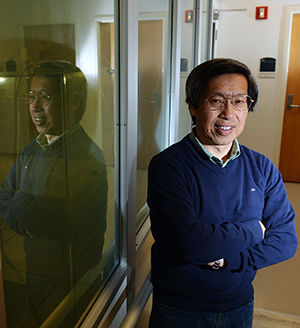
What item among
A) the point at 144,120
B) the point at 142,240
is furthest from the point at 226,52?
the point at 142,240

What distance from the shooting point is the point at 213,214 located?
124 cm

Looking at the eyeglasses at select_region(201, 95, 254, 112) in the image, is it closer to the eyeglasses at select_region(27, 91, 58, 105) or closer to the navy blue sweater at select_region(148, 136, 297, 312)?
the navy blue sweater at select_region(148, 136, 297, 312)

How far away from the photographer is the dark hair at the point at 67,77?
3.19 ft

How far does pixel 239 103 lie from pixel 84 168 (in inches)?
24.4

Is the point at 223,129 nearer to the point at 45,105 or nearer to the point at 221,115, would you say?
the point at 221,115

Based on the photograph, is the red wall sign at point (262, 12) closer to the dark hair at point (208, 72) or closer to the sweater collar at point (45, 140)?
the dark hair at point (208, 72)

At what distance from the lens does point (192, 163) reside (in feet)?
4.12

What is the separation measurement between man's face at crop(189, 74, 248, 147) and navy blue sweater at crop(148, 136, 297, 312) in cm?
8

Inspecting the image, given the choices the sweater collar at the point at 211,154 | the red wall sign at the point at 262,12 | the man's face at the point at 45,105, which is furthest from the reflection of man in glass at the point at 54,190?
the red wall sign at the point at 262,12

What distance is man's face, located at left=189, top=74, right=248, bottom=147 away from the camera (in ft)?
4.18

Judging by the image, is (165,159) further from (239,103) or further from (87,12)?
(87,12)

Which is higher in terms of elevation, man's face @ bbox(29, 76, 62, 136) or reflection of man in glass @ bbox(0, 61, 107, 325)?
man's face @ bbox(29, 76, 62, 136)

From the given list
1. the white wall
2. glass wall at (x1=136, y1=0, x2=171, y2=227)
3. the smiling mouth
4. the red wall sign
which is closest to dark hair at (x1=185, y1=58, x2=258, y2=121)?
the smiling mouth

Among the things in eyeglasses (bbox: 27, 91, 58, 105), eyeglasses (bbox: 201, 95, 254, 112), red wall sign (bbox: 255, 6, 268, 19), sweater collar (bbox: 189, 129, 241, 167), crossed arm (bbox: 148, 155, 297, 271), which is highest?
red wall sign (bbox: 255, 6, 268, 19)
